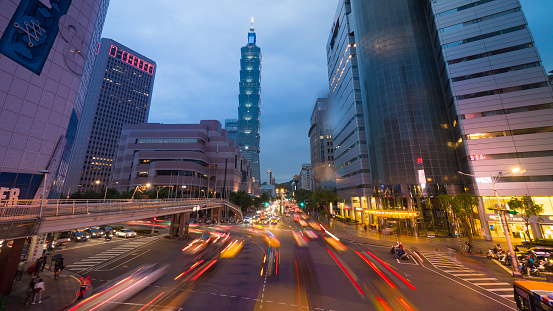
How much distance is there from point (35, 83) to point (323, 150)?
117 metres

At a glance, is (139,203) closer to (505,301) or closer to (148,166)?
(505,301)

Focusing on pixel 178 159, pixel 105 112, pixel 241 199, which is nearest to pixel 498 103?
pixel 241 199

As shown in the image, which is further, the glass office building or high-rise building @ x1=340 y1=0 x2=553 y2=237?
the glass office building

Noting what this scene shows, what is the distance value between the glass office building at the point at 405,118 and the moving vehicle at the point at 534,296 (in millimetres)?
30779

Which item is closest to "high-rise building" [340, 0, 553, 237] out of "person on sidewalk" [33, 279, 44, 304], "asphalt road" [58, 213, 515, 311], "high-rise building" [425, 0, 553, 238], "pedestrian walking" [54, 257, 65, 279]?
"high-rise building" [425, 0, 553, 238]

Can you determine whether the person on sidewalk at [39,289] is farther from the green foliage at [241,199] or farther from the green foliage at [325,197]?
the green foliage at [241,199]

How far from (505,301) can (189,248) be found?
3278 cm

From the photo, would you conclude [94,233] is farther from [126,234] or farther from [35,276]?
[35,276]

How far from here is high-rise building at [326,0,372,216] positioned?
57.6m

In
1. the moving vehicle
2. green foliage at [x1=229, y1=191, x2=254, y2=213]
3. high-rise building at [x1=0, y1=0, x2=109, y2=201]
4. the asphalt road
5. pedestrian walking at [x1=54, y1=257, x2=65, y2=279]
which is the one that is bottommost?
the asphalt road

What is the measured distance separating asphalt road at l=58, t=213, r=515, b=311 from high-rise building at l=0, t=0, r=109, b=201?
1270cm

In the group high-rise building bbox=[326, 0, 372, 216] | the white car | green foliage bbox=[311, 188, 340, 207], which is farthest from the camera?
green foliage bbox=[311, 188, 340, 207]

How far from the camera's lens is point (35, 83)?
2722 centimetres

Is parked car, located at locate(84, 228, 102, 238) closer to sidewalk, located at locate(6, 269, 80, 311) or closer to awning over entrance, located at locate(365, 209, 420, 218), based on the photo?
sidewalk, located at locate(6, 269, 80, 311)
